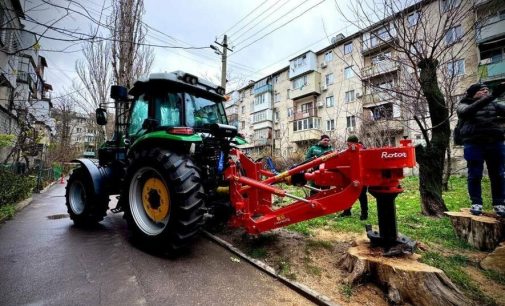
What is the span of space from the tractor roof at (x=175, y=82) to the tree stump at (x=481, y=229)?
412cm

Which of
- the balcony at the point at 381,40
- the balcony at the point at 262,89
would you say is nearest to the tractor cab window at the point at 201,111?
the balcony at the point at 381,40

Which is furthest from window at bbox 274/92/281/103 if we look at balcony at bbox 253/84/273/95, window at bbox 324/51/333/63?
window at bbox 324/51/333/63

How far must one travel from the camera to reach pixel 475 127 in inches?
148

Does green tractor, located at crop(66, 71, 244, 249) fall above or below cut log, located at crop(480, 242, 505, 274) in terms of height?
above

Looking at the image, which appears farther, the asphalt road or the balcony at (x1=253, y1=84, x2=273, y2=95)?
the balcony at (x1=253, y1=84, x2=273, y2=95)

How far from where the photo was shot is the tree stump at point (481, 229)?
3.22 m

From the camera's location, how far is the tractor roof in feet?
12.2

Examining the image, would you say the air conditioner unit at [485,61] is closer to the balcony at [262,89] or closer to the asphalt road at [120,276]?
the asphalt road at [120,276]

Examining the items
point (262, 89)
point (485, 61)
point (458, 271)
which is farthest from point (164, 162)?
point (262, 89)

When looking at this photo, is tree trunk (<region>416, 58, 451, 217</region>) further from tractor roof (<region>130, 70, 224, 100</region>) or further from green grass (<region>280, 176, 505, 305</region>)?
tractor roof (<region>130, 70, 224, 100</region>)

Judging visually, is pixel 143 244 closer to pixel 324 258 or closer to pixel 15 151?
pixel 324 258

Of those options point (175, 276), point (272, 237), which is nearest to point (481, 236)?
point (272, 237)

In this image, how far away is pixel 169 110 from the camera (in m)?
3.94

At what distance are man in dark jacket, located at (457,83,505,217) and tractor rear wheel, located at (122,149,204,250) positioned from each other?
3.86 meters
